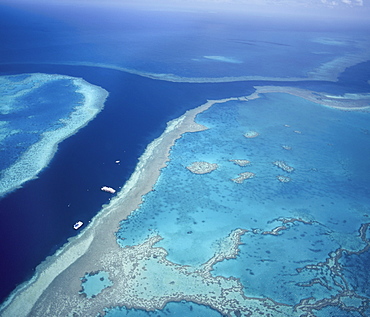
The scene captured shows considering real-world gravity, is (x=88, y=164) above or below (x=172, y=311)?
above

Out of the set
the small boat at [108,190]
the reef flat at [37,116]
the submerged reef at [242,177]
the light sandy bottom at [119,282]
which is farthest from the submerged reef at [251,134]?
the reef flat at [37,116]

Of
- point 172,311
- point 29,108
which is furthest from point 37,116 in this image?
point 172,311

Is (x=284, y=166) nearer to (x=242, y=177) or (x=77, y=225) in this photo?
(x=242, y=177)

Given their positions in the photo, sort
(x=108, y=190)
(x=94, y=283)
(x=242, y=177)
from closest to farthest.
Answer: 1. (x=94, y=283)
2. (x=108, y=190)
3. (x=242, y=177)

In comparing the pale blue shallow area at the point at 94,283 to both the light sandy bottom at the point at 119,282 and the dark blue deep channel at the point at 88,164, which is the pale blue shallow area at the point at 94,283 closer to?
the light sandy bottom at the point at 119,282

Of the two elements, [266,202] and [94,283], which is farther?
[266,202]

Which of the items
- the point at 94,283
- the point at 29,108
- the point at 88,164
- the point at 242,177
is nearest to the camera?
the point at 94,283
